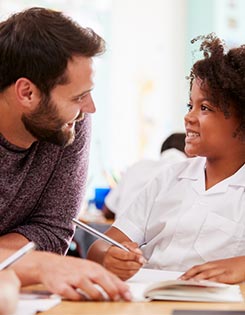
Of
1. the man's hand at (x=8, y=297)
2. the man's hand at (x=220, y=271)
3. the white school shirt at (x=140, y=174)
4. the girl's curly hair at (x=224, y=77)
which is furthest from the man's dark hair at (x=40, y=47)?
the white school shirt at (x=140, y=174)

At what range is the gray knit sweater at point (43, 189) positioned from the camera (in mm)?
1850

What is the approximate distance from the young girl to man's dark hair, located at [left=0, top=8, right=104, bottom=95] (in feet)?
1.03

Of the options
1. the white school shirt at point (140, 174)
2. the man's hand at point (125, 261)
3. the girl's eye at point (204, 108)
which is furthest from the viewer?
the white school shirt at point (140, 174)

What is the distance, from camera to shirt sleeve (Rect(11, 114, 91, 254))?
75.4 inches

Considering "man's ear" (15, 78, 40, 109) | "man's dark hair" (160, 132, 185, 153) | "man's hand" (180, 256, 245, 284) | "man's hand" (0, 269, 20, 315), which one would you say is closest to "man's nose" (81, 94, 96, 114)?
"man's ear" (15, 78, 40, 109)

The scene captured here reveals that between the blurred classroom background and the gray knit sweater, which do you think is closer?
the gray knit sweater

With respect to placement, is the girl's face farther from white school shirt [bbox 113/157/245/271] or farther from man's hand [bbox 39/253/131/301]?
A: man's hand [bbox 39/253/131/301]

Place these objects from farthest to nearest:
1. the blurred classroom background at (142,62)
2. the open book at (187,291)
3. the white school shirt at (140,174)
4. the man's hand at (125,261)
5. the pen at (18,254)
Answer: the blurred classroom background at (142,62), the white school shirt at (140,174), the man's hand at (125,261), the open book at (187,291), the pen at (18,254)

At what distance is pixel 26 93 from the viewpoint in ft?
5.92

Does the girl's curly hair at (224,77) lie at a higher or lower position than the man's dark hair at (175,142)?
higher

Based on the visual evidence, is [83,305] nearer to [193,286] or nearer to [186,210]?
[193,286]

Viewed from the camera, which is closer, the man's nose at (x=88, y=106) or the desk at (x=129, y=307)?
the desk at (x=129, y=307)

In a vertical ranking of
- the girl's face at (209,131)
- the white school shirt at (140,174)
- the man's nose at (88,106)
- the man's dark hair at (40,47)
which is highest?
the man's dark hair at (40,47)

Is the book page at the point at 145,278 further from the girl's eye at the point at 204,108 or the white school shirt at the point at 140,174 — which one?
the white school shirt at the point at 140,174
